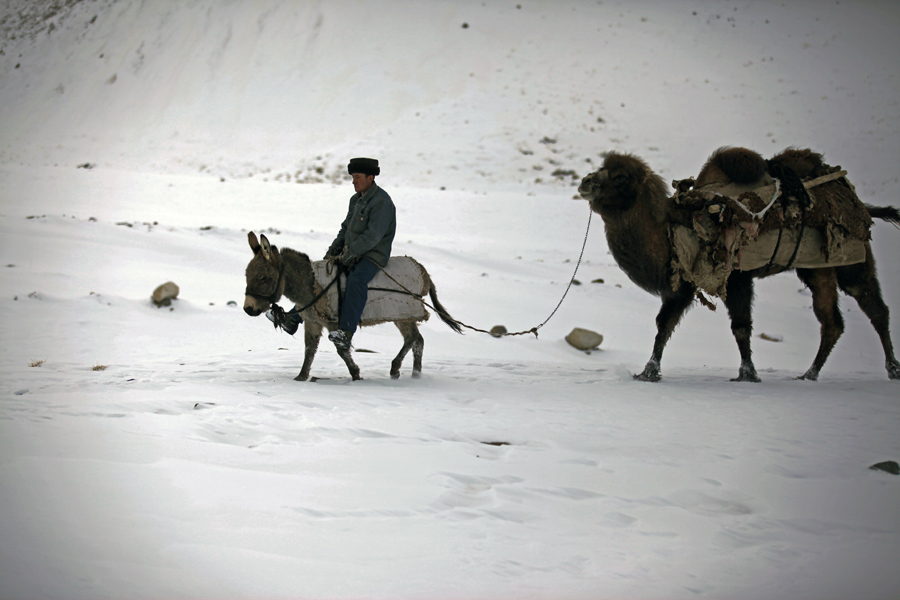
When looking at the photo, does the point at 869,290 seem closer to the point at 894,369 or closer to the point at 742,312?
the point at 894,369

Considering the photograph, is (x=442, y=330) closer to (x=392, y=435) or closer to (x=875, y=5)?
(x=392, y=435)

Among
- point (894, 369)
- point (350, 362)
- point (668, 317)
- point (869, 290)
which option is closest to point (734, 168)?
point (668, 317)

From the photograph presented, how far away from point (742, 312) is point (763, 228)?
2.96ft

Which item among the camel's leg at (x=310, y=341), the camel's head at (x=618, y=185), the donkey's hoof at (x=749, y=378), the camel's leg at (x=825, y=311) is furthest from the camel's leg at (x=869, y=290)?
the camel's leg at (x=310, y=341)

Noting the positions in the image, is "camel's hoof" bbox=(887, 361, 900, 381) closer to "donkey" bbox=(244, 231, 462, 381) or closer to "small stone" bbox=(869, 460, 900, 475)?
"small stone" bbox=(869, 460, 900, 475)

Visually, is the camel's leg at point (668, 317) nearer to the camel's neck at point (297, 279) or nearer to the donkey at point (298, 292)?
the donkey at point (298, 292)

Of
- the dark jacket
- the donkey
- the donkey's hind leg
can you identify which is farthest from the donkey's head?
the donkey's hind leg

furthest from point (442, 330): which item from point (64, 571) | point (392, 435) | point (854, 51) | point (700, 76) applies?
point (700, 76)

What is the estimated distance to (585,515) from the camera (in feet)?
9.56

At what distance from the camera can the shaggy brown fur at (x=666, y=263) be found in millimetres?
5992

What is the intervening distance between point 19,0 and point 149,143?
29064mm

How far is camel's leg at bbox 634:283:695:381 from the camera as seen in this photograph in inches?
245

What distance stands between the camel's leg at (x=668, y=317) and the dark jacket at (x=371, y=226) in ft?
9.13

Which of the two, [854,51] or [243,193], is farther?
[854,51]
